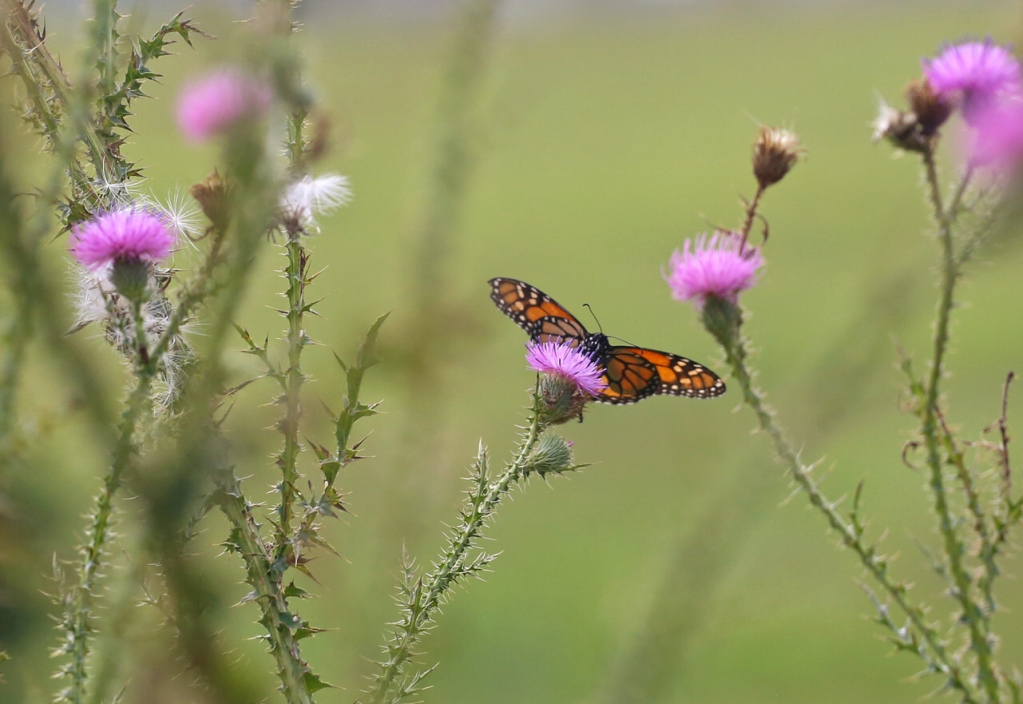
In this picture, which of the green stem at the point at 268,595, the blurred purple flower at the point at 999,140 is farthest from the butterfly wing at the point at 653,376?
the green stem at the point at 268,595

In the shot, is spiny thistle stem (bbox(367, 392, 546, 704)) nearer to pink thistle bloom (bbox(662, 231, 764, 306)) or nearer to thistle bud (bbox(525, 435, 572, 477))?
thistle bud (bbox(525, 435, 572, 477))

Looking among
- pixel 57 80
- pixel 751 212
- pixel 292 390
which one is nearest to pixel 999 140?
pixel 751 212

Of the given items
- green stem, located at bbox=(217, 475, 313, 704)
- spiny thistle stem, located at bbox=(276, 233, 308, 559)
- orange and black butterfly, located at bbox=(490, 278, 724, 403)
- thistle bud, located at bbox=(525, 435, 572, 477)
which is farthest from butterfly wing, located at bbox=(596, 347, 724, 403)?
green stem, located at bbox=(217, 475, 313, 704)

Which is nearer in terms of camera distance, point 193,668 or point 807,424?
point 193,668

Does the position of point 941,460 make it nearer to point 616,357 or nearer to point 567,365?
point 567,365

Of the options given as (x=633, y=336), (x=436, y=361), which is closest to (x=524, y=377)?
(x=633, y=336)

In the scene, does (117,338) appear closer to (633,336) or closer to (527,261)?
(633,336)

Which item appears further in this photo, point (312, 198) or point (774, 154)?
point (774, 154)

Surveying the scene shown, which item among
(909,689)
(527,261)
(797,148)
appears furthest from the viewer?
(527,261)
